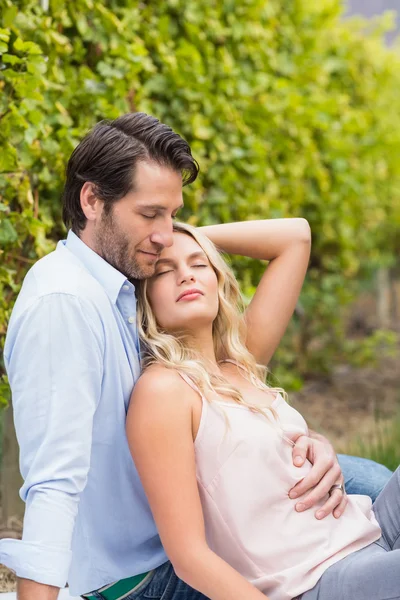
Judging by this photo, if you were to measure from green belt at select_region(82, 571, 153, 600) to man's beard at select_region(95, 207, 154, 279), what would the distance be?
81cm

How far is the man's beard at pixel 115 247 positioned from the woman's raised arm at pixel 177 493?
368 mm

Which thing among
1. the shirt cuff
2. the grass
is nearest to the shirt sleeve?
the shirt cuff

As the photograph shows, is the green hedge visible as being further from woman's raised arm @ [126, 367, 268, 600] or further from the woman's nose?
woman's raised arm @ [126, 367, 268, 600]

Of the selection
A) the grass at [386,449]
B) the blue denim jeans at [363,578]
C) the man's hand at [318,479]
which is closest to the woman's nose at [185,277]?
the man's hand at [318,479]

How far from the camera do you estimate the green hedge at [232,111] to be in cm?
287

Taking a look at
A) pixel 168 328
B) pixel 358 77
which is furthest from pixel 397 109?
pixel 168 328

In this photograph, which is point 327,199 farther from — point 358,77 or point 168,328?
point 168,328

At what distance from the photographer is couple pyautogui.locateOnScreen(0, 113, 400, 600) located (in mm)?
1854

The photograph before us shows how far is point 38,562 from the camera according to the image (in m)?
1.75

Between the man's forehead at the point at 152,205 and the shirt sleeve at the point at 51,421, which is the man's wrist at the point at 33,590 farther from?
the man's forehead at the point at 152,205

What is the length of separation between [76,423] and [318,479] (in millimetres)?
719

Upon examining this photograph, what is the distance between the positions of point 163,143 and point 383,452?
2.38 metres

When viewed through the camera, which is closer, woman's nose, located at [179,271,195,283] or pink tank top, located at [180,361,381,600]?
pink tank top, located at [180,361,381,600]

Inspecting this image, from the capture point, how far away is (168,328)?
2.30 meters
